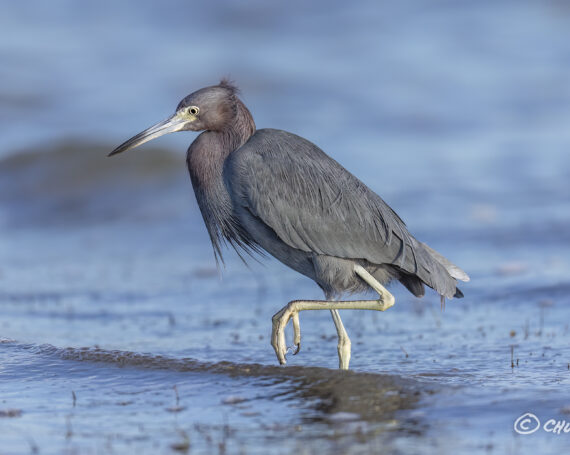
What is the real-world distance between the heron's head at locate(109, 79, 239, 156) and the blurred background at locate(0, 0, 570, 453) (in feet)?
4.76

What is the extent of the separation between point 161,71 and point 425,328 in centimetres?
1418

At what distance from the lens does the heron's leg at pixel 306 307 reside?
522cm

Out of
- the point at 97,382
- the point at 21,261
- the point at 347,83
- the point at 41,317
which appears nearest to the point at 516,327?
the point at 97,382

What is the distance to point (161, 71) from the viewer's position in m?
19.9

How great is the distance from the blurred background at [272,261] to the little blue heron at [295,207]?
24.1 inches

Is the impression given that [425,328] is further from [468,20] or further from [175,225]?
[468,20]

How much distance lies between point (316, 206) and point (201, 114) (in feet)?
3.06

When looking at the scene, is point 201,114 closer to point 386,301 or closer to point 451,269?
point 386,301

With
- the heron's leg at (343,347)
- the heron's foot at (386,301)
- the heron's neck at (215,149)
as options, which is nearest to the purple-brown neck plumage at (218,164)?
the heron's neck at (215,149)
